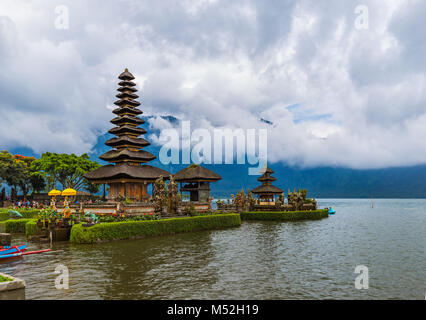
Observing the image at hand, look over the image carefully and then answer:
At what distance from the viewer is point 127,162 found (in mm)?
45812

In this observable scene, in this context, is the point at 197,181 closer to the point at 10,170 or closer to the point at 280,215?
the point at 280,215

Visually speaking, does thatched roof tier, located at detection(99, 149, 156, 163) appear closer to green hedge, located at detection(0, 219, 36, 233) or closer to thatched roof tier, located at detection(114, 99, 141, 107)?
thatched roof tier, located at detection(114, 99, 141, 107)

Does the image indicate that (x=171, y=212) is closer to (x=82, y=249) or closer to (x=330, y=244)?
(x=82, y=249)

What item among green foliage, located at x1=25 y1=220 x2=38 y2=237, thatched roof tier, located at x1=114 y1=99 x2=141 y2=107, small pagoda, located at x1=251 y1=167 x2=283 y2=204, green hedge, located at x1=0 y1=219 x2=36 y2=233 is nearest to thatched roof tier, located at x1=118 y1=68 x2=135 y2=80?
thatched roof tier, located at x1=114 y1=99 x2=141 y2=107

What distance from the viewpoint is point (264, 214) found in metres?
53.0

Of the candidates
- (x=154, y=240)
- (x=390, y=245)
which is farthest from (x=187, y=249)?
(x=390, y=245)

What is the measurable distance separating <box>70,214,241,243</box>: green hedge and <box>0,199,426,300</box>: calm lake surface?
1.10 m

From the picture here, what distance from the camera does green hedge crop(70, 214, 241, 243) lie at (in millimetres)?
25266

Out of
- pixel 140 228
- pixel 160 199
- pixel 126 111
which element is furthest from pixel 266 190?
pixel 140 228

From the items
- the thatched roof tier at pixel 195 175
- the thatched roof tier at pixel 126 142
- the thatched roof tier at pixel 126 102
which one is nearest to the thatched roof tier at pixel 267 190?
the thatched roof tier at pixel 195 175

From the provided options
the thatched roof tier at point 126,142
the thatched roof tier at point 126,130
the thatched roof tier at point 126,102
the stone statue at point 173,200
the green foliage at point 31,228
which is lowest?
the green foliage at point 31,228

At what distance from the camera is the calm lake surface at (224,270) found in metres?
12.9

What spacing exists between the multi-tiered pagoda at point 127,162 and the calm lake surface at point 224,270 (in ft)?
57.5

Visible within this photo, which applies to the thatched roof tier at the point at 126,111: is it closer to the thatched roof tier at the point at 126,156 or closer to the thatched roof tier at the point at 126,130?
the thatched roof tier at the point at 126,130
